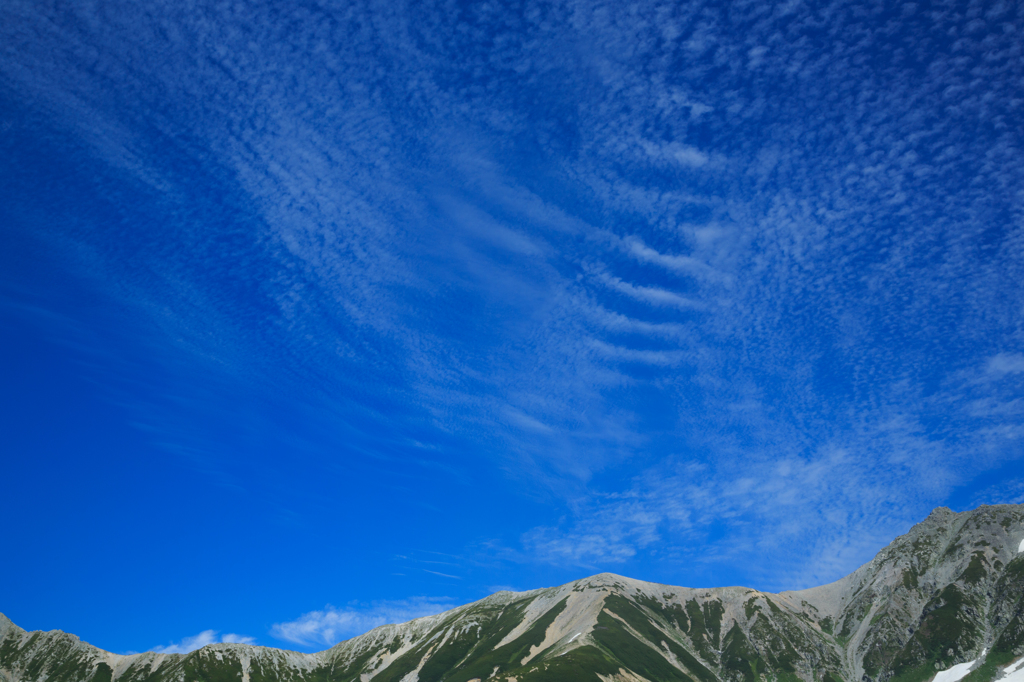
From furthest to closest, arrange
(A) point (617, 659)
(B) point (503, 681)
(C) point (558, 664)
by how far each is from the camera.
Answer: (A) point (617, 659)
(C) point (558, 664)
(B) point (503, 681)

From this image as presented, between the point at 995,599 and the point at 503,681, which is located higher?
the point at 995,599

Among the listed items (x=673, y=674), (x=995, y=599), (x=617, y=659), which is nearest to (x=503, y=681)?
(x=617, y=659)

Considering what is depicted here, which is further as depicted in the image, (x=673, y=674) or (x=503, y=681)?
(x=673, y=674)

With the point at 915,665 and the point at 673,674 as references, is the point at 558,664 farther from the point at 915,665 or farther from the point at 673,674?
the point at 915,665

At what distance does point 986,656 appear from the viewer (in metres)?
173

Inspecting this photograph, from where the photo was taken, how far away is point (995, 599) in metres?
194

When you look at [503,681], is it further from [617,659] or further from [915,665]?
[915,665]

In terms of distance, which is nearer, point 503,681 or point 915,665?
point 503,681

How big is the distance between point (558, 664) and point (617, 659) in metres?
28.5

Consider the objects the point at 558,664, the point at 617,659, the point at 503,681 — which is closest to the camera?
the point at 503,681

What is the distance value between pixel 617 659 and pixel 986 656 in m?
102

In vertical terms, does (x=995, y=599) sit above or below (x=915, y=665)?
above

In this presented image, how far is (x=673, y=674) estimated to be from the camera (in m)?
198

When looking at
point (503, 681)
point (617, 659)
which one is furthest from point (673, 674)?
point (503, 681)
